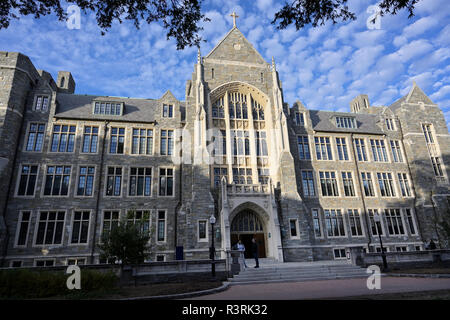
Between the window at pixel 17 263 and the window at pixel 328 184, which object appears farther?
the window at pixel 328 184

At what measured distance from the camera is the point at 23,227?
20219 mm

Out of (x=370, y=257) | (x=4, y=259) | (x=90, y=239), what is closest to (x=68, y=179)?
(x=90, y=239)

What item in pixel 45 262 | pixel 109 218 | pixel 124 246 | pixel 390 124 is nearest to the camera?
pixel 124 246

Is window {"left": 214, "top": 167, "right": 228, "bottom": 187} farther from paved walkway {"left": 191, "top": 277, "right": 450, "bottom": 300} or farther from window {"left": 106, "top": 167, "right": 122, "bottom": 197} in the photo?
paved walkway {"left": 191, "top": 277, "right": 450, "bottom": 300}

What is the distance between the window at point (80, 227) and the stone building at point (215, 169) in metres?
0.08

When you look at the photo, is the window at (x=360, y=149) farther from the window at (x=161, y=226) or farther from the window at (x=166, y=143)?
the window at (x=161, y=226)

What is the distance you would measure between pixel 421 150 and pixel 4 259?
3865 centimetres

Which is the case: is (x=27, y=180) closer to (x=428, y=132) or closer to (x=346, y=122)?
(x=346, y=122)

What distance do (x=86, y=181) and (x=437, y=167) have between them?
114 ft

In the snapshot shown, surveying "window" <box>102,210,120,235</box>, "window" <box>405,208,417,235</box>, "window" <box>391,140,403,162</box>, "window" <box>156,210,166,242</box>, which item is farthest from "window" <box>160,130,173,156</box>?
"window" <box>405,208,417,235</box>

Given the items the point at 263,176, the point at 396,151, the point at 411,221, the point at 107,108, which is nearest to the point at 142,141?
the point at 107,108

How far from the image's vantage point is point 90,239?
2086cm

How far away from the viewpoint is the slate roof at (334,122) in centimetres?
2917

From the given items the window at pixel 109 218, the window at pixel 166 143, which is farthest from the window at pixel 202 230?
the window at pixel 166 143
